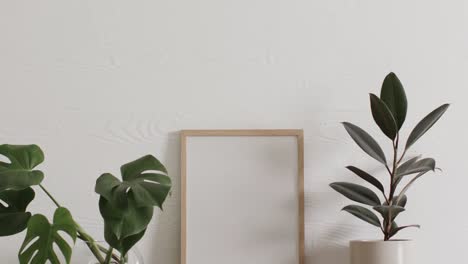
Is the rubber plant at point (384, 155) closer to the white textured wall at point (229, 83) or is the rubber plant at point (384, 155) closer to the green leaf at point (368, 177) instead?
the green leaf at point (368, 177)

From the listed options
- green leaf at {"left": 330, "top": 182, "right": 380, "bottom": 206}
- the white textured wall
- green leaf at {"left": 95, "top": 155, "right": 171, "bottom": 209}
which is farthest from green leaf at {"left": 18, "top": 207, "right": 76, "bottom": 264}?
green leaf at {"left": 330, "top": 182, "right": 380, "bottom": 206}

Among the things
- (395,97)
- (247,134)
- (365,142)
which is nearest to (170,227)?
(247,134)

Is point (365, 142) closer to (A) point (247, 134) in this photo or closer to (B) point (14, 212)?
(A) point (247, 134)

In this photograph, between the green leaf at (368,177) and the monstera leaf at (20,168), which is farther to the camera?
the green leaf at (368,177)

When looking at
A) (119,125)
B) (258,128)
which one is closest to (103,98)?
(119,125)

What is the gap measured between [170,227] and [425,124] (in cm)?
69

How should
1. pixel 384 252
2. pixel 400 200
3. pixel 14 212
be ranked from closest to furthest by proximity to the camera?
1. pixel 14 212
2. pixel 384 252
3. pixel 400 200

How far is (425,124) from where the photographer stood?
1571mm

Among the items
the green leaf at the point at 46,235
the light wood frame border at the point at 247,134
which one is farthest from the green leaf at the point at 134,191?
the light wood frame border at the point at 247,134

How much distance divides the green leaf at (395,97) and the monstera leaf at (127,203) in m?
0.61

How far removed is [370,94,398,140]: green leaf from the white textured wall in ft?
0.48

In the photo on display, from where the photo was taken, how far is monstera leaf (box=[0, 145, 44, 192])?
125 cm

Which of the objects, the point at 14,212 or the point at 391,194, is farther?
the point at 391,194

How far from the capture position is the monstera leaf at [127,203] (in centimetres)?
124
